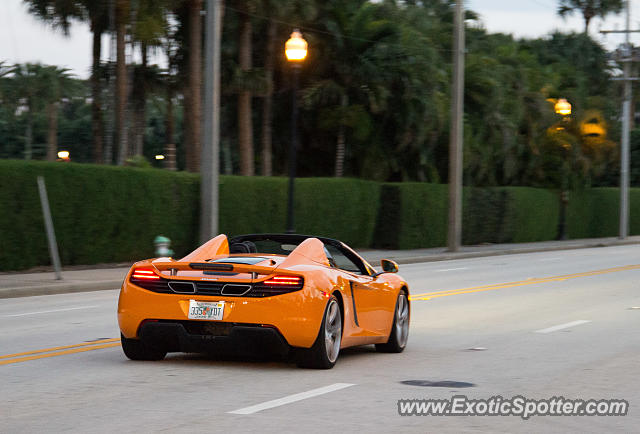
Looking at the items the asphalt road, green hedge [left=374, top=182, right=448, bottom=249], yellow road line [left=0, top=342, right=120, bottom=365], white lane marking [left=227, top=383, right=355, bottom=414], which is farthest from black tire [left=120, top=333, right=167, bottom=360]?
green hedge [left=374, top=182, right=448, bottom=249]

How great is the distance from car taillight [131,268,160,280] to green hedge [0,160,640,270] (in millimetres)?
14554

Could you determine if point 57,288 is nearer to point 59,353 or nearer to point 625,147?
point 59,353

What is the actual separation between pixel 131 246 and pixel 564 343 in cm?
1662

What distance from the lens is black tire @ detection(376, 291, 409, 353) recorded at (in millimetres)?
11875

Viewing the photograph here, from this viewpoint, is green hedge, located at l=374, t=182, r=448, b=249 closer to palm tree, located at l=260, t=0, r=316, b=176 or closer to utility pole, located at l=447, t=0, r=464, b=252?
utility pole, located at l=447, t=0, r=464, b=252

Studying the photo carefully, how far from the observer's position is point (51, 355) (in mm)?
11039

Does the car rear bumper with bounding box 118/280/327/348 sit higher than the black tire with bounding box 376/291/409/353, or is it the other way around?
the car rear bumper with bounding box 118/280/327/348

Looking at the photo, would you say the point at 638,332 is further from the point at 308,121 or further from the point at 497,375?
the point at 308,121

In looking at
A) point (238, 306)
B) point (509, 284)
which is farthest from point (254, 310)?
point (509, 284)

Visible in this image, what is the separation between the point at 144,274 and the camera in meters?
10.1

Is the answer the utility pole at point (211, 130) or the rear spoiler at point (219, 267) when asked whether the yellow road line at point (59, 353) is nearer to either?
the rear spoiler at point (219, 267)

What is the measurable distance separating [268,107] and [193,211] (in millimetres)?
11906

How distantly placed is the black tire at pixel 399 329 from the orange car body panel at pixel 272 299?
1.06 m

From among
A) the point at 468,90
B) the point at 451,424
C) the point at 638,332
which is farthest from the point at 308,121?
the point at 451,424
